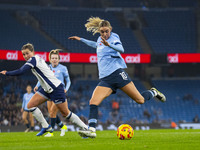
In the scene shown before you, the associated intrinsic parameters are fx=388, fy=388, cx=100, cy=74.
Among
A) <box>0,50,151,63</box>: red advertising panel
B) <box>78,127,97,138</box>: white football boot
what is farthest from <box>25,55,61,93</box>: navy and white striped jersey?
<box>0,50,151,63</box>: red advertising panel

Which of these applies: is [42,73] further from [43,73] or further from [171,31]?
[171,31]

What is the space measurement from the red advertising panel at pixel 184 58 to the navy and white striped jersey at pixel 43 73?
23.0 metres

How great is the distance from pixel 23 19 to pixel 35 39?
3734 millimetres

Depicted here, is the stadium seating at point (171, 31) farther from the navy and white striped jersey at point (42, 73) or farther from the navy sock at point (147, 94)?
the navy and white striped jersey at point (42, 73)

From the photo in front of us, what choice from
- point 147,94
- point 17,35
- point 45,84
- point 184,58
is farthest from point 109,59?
point 184,58

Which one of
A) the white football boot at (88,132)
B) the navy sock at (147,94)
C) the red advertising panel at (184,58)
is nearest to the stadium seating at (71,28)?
the red advertising panel at (184,58)

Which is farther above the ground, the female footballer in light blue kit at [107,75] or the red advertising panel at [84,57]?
the red advertising panel at [84,57]

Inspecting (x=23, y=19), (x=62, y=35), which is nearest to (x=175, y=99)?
(x=62, y=35)

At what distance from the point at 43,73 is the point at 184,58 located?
2396 centimetres

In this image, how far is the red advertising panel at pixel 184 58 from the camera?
31.1 meters

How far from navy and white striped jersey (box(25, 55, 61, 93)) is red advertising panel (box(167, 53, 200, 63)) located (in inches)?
907

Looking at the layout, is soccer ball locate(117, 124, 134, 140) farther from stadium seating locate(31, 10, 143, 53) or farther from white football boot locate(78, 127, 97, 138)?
stadium seating locate(31, 10, 143, 53)

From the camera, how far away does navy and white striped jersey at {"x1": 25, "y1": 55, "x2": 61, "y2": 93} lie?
340 inches

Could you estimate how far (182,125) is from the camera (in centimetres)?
2527
